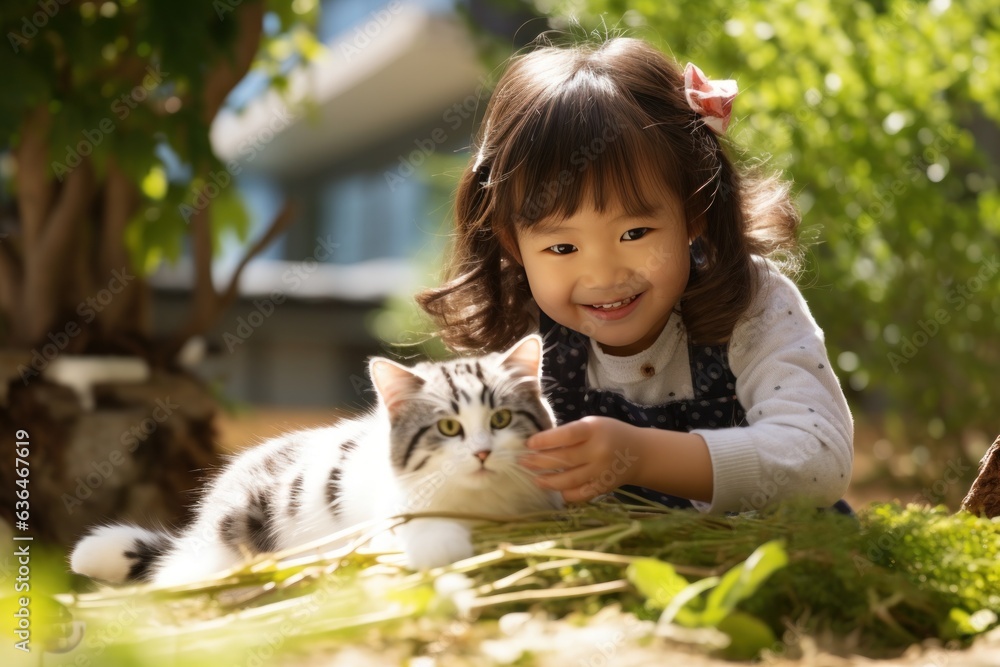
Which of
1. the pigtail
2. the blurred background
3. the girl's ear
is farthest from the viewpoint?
the blurred background

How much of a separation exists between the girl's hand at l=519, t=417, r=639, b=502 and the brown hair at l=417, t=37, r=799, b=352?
1.56ft

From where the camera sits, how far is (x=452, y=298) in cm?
212

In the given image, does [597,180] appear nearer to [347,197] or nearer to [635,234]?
[635,234]

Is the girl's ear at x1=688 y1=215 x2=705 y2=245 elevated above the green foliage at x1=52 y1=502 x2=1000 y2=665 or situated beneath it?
elevated above

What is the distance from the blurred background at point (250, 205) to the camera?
268cm

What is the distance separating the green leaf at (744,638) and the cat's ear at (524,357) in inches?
23.1

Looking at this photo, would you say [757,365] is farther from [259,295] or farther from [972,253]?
[259,295]

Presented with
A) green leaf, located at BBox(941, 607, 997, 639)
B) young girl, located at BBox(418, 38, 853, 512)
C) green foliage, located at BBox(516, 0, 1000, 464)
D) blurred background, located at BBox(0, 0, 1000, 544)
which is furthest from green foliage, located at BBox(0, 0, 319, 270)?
green leaf, located at BBox(941, 607, 997, 639)

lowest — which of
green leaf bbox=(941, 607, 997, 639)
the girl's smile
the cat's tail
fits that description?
green leaf bbox=(941, 607, 997, 639)

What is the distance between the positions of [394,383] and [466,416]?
0.46 feet

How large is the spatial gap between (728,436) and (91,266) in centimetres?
260

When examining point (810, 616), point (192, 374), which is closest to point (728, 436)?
point (810, 616)

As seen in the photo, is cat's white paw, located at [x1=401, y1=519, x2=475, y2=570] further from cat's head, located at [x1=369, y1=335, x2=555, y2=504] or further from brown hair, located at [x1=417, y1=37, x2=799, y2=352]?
brown hair, located at [x1=417, y1=37, x2=799, y2=352]

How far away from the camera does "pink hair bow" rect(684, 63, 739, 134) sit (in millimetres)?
1815
